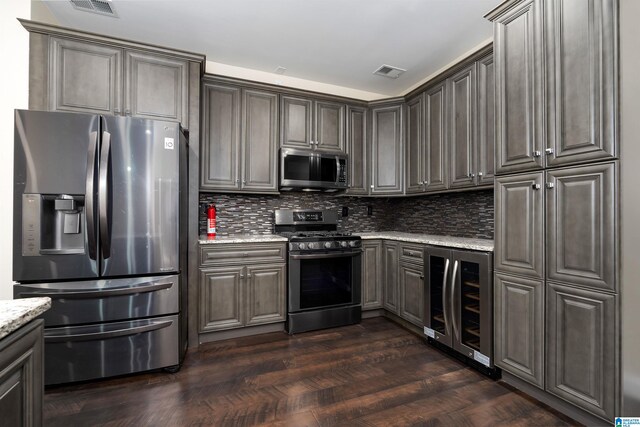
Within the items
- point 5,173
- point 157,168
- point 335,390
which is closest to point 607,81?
point 335,390

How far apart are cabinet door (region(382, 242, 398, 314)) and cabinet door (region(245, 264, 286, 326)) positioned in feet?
3.80

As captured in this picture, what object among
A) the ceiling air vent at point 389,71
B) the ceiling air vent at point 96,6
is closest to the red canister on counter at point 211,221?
the ceiling air vent at point 96,6

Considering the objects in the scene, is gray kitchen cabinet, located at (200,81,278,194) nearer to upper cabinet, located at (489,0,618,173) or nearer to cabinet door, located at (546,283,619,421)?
upper cabinet, located at (489,0,618,173)

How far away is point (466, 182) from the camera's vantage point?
282 cm

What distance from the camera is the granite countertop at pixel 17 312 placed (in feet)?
2.57

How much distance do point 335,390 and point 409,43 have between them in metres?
3.06

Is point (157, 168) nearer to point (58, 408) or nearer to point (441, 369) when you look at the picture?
point (58, 408)

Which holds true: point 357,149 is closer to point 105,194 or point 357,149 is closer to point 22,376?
point 105,194

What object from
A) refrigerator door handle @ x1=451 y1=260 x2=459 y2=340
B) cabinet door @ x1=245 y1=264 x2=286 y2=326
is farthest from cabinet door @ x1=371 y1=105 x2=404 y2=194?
cabinet door @ x1=245 y1=264 x2=286 y2=326

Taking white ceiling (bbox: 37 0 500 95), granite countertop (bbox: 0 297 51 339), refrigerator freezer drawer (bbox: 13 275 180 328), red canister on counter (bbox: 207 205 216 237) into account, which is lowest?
refrigerator freezer drawer (bbox: 13 275 180 328)

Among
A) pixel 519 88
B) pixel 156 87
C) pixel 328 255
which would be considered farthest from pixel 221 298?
pixel 519 88

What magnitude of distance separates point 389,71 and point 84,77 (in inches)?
115

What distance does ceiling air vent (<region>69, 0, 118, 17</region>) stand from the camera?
2.40m

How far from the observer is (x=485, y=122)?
2586 millimetres
